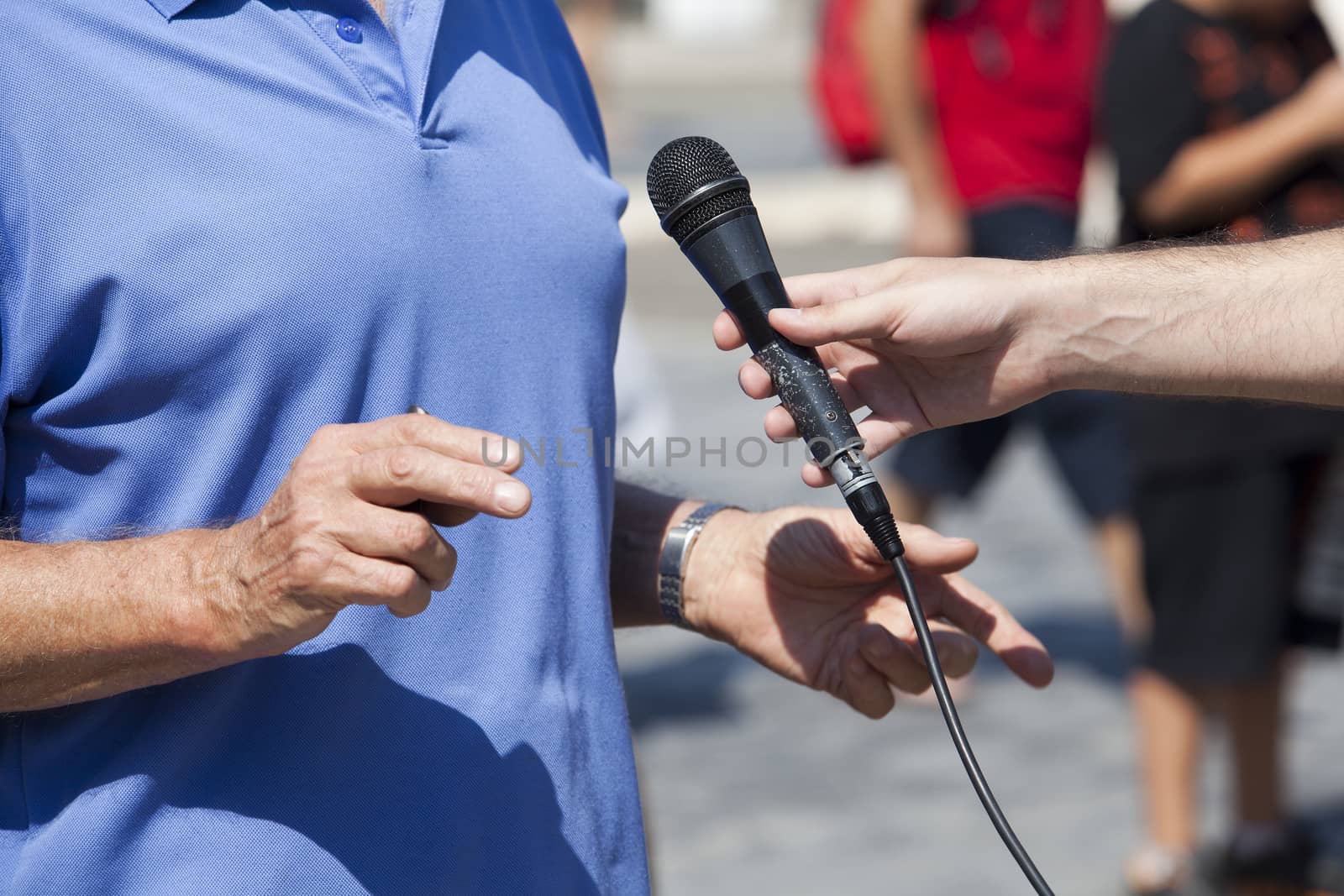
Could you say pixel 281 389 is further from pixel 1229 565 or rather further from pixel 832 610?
pixel 1229 565

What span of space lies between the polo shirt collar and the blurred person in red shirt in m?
3.37

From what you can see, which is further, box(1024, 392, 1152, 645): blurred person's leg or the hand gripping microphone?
box(1024, 392, 1152, 645): blurred person's leg

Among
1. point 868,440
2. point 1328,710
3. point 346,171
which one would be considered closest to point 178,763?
point 346,171

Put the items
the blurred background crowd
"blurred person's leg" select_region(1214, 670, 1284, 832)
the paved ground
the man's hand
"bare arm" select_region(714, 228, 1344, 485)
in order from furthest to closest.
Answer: the paved ground, "blurred person's leg" select_region(1214, 670, 1284, 832), the blurred background crowd, the man's hand, "bare arm" select_region(714, 228, 1344, 485)

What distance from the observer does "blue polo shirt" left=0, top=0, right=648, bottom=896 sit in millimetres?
1317

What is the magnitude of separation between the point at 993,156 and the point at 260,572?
378 cm

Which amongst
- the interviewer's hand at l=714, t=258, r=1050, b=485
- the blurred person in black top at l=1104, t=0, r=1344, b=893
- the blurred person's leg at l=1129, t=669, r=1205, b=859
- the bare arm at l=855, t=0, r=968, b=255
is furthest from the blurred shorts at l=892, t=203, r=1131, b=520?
the interviewer's hand at l=714, t=258, r=1050, b=485

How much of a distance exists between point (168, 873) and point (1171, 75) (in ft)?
9.84

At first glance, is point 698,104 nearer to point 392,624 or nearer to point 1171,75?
point 1171,75

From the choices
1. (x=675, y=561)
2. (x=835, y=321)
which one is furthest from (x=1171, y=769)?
(x=835, y=321)

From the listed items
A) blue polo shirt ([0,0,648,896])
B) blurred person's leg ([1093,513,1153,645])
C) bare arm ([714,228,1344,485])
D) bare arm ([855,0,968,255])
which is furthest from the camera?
blurred person's leg ([1093,513,1153,645])

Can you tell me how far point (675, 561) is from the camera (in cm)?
184

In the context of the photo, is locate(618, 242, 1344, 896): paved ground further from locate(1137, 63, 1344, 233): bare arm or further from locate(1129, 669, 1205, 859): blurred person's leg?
locate(1137, 63, 1344, 233): bare arm

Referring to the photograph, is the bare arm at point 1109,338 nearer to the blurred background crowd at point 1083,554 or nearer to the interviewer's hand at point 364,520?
the blurred background crowd at point 1083,554
